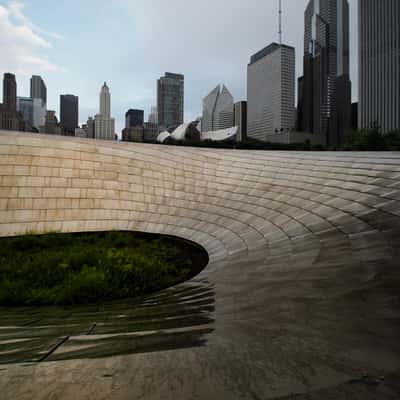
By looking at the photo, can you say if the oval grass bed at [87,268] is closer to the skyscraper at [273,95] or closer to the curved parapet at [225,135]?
the curved parapet at [225,135]

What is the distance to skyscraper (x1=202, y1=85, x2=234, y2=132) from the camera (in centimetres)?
13912

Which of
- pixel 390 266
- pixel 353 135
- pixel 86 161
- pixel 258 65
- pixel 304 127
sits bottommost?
pixel 390 266

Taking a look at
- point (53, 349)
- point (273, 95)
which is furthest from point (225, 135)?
point (273, 95)

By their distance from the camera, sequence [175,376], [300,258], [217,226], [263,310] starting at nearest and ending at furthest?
1. [175,376]
2. [263,310]
3. [300,258]
4. [217,226]

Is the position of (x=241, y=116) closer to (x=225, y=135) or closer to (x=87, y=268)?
(x=225, y=135)

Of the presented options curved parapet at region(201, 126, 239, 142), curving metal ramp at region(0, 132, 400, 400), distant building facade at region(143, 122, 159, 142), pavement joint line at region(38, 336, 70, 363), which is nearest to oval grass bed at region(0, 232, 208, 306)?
curving metal ramp at region(0, 132, 400, 400)

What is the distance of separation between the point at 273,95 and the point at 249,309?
132m

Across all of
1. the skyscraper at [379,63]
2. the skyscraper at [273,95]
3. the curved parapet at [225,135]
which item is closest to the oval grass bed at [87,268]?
the curved parapet at [225,135]

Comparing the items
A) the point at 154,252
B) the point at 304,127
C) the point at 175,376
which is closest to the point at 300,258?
the point at 175,376

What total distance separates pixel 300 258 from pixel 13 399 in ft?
13.7

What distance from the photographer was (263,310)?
118 inches

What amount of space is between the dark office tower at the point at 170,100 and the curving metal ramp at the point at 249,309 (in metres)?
169

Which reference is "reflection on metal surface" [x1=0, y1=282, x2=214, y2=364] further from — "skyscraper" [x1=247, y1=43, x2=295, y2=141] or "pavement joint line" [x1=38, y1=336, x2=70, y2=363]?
"skyscraper" [x1=247, y1=43, x2=295, y2=141]

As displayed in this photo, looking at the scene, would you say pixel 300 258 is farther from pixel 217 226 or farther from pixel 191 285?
pixel 217 226
